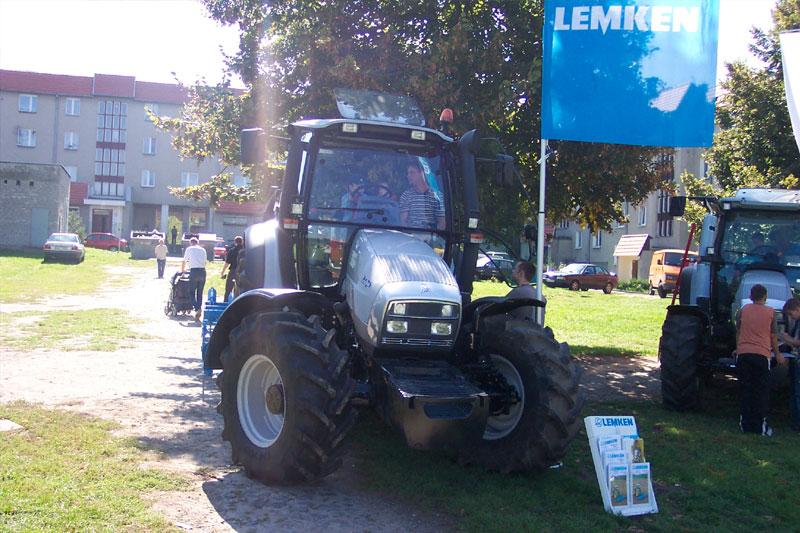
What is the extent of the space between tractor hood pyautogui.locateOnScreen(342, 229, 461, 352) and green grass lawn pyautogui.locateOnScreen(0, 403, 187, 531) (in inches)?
67.6

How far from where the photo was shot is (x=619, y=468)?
5.34 metres

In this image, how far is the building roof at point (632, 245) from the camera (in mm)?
48703

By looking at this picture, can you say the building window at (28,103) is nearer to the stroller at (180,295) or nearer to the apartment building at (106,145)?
the apartment building at (106,145)

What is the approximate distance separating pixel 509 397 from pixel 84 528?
2905 mm

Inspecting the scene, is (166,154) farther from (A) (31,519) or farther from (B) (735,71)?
(A) (31,519)

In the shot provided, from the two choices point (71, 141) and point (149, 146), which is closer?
point (149, 146)

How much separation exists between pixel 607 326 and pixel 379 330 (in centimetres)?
1492

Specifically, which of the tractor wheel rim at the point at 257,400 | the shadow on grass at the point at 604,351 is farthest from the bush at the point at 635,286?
the tractor wheel rim at the point at 257,400

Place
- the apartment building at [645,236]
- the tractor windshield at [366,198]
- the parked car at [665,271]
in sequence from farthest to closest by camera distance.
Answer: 1. the apartment building at [645,236]
2. the parked car at [665,271]
3. the tractor windshield at [366,198]

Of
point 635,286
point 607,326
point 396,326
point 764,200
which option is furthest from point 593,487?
point 635,286

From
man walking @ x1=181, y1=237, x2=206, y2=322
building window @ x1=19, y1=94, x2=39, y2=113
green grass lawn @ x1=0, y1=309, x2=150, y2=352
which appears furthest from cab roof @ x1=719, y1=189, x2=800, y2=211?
building window @ x1=19, y1=94, x2=39, y2=113

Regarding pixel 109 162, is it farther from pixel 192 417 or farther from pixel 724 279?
pixel 724 279

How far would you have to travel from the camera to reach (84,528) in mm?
4555

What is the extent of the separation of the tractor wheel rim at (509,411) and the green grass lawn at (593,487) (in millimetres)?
314
